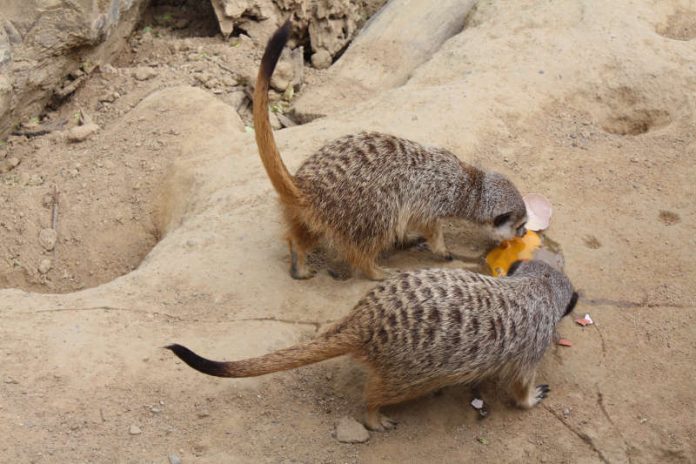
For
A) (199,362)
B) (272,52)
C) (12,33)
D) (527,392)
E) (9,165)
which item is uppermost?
(272,52)

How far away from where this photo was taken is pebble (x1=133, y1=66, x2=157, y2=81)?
6.12 meters

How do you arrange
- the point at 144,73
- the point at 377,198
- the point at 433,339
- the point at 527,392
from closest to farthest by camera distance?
the point at 433,339, the point at 527,392, the point at 377,198, the point at 144,73

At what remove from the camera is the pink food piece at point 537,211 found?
4.02m

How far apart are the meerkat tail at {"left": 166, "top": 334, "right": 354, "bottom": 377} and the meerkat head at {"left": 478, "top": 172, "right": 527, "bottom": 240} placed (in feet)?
4.30

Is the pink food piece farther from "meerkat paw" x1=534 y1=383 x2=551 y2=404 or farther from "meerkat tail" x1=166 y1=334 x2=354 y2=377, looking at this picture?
"meerkat tail" x1=166 y1=334 x2=354 y2=377

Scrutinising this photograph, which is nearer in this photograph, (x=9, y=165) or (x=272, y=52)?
(x=272, y=52)

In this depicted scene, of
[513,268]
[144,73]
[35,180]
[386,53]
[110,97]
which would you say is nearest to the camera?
[513,268]

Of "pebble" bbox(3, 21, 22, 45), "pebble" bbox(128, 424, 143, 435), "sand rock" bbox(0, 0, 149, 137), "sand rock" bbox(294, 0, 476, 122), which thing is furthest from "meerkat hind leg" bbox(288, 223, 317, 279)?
"pebble" bbox(3, 21, 22, 45)

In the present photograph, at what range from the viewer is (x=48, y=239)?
4633 millimetres

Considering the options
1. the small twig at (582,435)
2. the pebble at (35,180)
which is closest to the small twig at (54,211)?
the pebble at (35,180)

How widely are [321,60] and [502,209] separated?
351 cm

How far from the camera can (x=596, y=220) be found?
4.08 meters

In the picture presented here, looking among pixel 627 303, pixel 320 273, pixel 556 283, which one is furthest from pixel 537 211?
pixel 320 273

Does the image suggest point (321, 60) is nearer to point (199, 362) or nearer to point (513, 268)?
point (513, 268)
